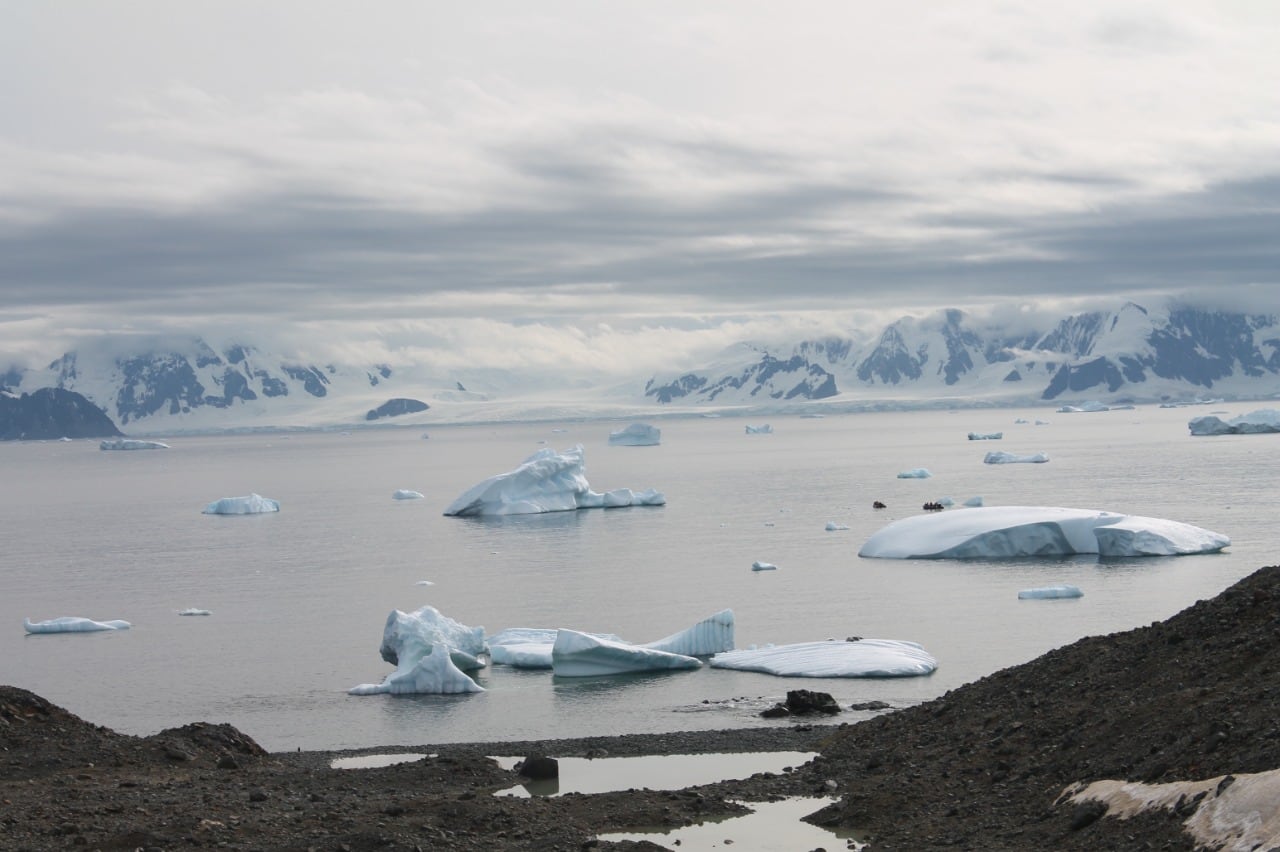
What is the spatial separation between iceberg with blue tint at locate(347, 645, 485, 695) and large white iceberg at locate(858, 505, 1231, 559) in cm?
1959

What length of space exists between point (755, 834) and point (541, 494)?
50394 millimetres

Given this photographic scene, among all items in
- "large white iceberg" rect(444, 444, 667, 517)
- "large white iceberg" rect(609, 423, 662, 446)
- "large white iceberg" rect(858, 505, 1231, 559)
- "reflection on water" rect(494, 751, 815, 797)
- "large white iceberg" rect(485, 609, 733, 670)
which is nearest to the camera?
"reflection on water" rect(494, 751, 815, 797)

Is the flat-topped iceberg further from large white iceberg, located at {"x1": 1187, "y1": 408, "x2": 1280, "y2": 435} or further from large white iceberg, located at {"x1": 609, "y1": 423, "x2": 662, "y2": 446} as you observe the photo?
large white iceberg, located at {"x1": 1187, "y1": 408, "x2": 1280, "y2": 435}

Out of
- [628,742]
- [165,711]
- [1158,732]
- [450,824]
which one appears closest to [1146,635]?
[1158,732]

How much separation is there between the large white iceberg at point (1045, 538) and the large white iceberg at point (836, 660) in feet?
49.9

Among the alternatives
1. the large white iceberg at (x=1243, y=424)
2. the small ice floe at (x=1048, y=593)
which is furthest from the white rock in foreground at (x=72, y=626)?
the large white iceberg at (x=1243, y=424)

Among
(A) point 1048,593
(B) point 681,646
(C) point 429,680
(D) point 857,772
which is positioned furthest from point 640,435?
(D) point 857,772

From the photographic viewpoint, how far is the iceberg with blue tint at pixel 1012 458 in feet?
290

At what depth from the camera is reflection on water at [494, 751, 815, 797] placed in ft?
55.0

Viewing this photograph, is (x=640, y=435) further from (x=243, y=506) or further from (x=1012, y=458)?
(x=243, y=506)

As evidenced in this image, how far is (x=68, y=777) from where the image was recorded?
1614 centimetres

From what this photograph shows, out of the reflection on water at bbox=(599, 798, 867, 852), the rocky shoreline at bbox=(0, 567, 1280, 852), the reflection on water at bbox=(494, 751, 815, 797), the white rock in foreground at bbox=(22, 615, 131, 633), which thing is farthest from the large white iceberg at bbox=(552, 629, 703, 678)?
the white rock in foreground at bbox=(22, 615, 131, 633)

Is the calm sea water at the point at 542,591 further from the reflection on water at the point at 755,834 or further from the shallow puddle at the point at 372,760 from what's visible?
the reflection on water at the point at 755,834

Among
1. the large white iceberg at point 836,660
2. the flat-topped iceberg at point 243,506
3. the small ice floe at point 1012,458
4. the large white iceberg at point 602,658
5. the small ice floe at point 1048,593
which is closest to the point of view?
the large white iceberg at point 836,660
